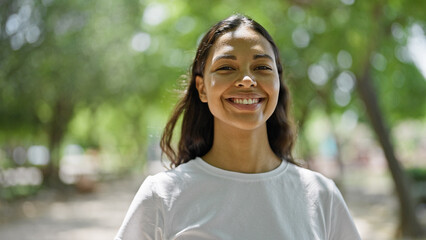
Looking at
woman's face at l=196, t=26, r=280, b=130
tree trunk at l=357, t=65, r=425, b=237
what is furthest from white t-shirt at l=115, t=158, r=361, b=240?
tree trunk at l=357, t=65, r=425, b=237

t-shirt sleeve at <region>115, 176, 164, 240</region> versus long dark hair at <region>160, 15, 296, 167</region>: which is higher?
long dark hair at <region>160, 15, 296, 167</region>

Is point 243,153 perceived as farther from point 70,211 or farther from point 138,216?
point 70,211

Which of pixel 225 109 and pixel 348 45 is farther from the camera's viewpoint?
pixel 348 45

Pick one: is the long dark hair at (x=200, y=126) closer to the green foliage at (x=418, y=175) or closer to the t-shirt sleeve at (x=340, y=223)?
the t-shirt sleeve at (x=340, y=223)

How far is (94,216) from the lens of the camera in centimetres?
1414

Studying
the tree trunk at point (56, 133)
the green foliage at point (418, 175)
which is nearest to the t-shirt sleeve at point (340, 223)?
the green foliage at point (418, 175)

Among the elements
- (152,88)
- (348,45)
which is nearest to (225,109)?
(348,45)

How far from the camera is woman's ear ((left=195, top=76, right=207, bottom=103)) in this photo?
6.00 ft

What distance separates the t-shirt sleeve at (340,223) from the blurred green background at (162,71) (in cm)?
351

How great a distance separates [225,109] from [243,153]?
0.18 m

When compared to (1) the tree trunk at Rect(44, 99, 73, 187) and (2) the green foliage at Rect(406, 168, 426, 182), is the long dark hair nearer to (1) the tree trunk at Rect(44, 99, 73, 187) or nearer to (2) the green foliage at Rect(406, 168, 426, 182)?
(2) the green foliage at Rect(406, 168, 426, 182)

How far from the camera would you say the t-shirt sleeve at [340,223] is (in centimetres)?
167

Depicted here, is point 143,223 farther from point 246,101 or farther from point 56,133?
point 56,133

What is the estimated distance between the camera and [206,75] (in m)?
1.75
